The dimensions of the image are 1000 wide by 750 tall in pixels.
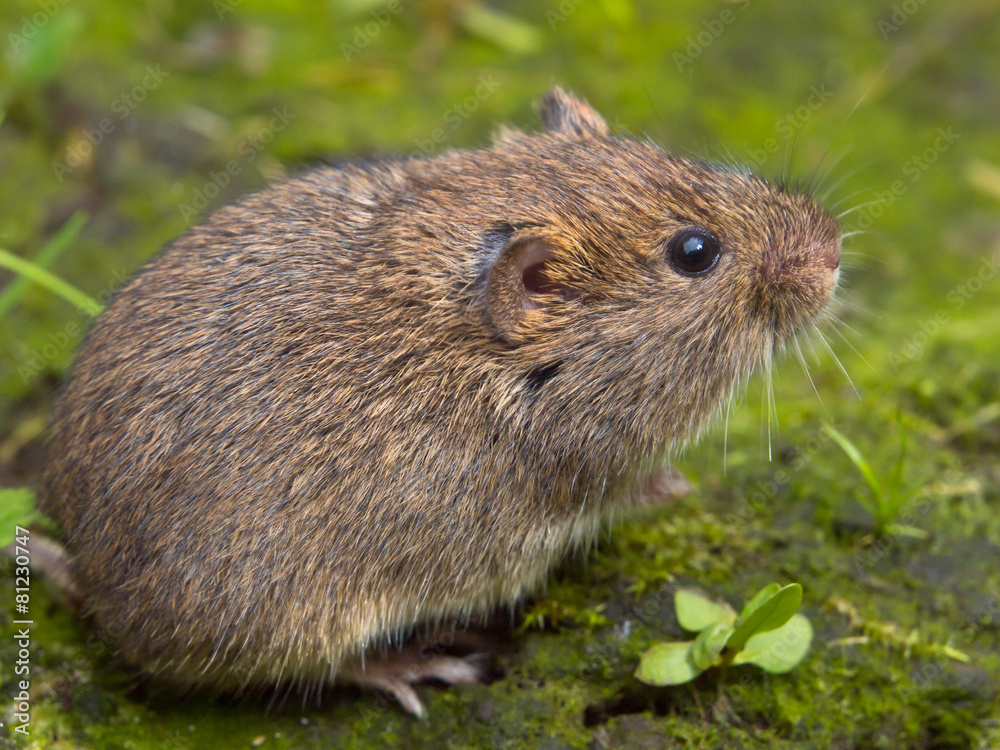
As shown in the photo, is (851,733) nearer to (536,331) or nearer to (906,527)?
(906,527)

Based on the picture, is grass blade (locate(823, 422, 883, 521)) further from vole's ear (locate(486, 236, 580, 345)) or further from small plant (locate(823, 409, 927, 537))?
vole's ear (locate(486, 236, 580, 345))
